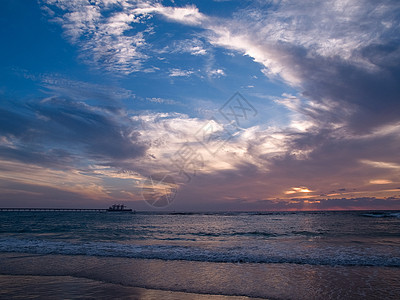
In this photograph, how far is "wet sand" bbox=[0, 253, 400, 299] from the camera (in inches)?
324

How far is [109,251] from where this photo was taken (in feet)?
55.8

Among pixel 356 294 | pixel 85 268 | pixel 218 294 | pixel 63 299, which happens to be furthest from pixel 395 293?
pixel 85 268

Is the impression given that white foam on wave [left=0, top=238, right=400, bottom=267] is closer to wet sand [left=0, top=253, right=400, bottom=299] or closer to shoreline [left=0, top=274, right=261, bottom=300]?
wet sand [left=0, top=253, right=400, bottom=299]

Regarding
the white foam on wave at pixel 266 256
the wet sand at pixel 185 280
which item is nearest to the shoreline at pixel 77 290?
the wet sand at pixel 185 280

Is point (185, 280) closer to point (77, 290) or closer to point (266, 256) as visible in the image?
point (77, 290)

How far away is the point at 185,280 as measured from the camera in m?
9.91

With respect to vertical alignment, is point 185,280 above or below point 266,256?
→ above

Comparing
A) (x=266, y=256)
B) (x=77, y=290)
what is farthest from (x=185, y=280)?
(x=266, y=256)

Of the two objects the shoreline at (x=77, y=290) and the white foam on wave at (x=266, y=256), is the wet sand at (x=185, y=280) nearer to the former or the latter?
the shoreline at (x=77, y=290)

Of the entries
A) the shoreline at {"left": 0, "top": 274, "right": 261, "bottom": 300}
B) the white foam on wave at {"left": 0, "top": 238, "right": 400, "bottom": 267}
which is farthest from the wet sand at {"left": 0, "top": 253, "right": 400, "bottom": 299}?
the white foam on wave at {"left": 0, "top": 238, "right": 400, "bottom": 267}

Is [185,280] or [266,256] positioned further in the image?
[266,256]

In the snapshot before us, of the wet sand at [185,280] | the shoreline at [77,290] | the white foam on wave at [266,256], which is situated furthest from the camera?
the white foam on wave at [266,256]

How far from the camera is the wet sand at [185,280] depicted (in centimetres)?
823

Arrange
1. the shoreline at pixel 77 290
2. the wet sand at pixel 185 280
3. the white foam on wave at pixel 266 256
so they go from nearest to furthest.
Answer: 1. the shoreline at pixel 77 290
2. the wet sand at pixel 185 280
3. the white foam on wave at pixel 266 256
